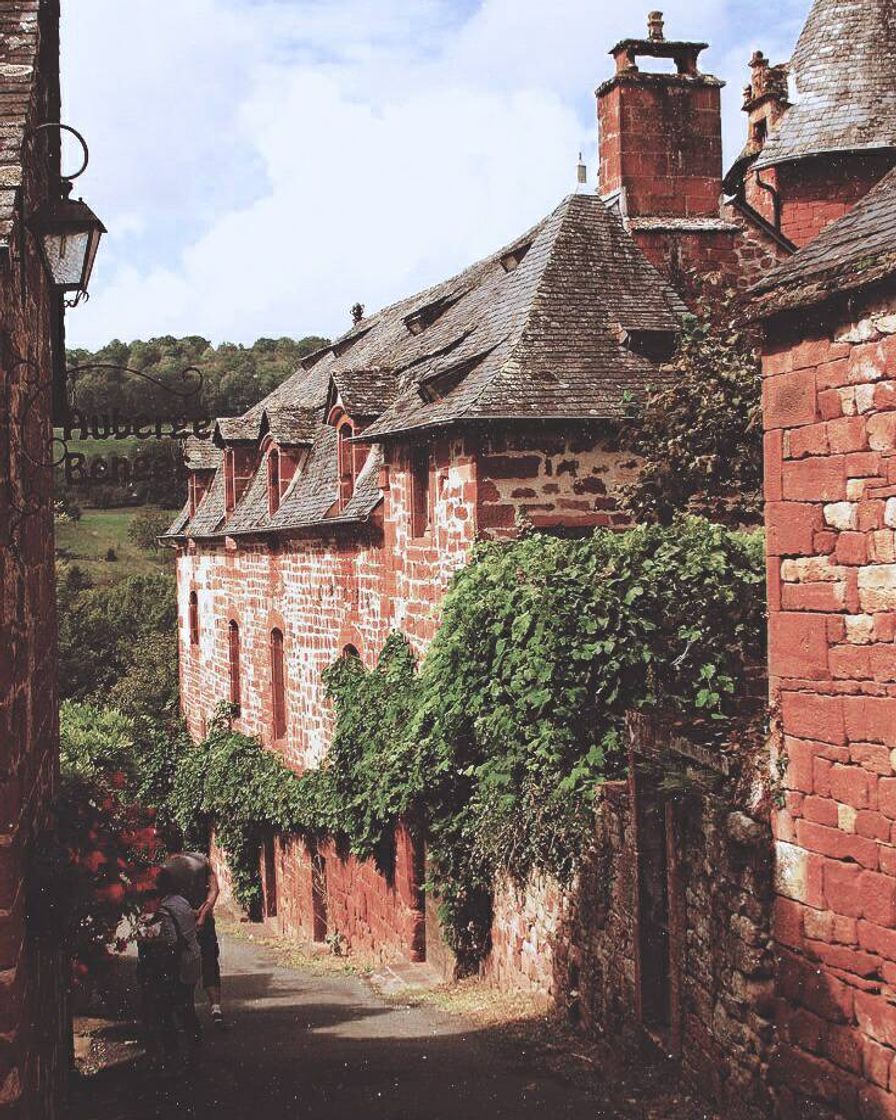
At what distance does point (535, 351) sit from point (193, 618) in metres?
17.6

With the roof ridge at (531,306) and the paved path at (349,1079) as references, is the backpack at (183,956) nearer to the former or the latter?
the paved path at (349,1079)

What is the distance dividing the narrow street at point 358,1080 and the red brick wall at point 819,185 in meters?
12.7

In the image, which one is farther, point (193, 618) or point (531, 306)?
point (193, 618)

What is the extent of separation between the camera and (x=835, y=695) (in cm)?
677

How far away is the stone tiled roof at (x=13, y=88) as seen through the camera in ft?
16.6

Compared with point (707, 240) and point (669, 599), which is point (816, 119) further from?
point (669, 599)

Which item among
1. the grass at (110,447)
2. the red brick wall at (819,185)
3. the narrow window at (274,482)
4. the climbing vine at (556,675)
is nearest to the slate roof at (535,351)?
the climbing vine at (556,675)

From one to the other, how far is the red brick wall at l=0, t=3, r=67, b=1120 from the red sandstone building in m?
3.85

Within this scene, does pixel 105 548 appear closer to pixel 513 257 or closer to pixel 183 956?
pixel 513 257

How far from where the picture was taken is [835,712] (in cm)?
677

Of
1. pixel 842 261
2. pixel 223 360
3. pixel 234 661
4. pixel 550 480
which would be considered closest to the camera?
pixel 842 261

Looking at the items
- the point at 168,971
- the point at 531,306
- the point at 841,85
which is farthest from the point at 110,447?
the point at 168,971

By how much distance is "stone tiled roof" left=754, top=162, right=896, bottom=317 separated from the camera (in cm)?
636

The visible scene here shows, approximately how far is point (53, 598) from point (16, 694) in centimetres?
336
